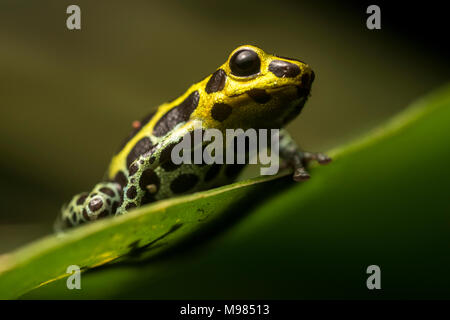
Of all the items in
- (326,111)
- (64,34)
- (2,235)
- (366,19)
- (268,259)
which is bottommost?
(268,259)

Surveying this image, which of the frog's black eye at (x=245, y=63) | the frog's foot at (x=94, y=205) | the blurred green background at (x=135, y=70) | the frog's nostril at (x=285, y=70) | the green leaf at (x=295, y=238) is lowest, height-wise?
the green leaf at (x=295, y=238)

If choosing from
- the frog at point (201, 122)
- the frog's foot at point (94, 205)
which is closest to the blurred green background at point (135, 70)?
the frog's foot at point (94, 205)

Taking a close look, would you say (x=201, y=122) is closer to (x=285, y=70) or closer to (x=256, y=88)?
A: (x=256, y=88)

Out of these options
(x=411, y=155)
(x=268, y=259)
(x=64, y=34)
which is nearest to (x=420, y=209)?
(x=411, y=155)

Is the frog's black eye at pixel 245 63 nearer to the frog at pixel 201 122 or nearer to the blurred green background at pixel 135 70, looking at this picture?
the frog at pixel 201 122

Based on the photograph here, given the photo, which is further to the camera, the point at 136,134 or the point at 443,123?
the point at 136,134

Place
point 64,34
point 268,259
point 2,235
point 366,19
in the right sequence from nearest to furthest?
1. point 268,259
2. point 2,235
3. point 64,34
4. point 366,19

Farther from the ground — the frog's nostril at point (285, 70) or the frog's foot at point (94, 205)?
the frog's nostril at point (285, 70)
